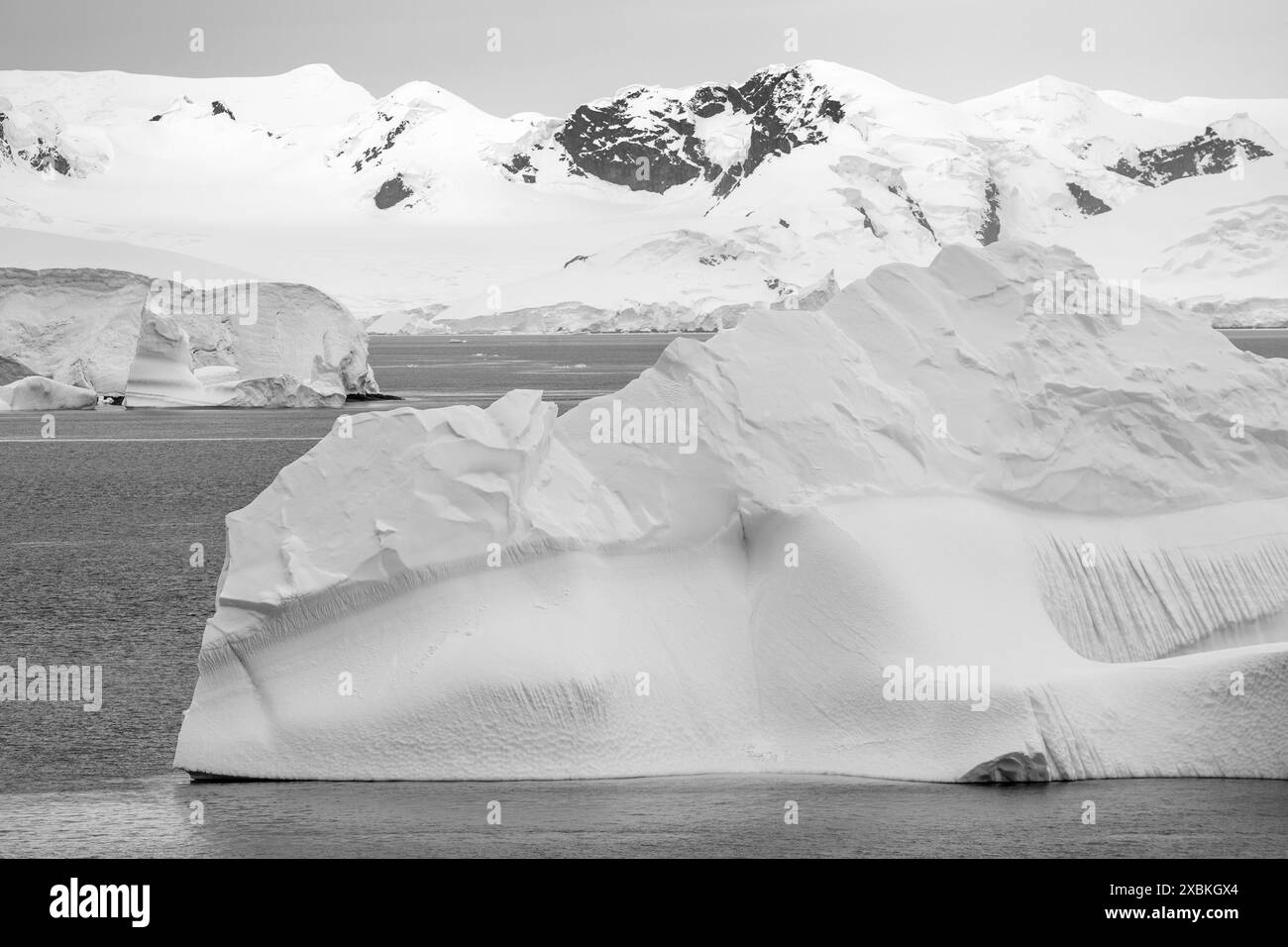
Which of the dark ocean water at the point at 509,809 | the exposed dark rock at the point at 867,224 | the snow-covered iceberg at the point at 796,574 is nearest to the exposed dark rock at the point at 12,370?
the dark ocean water at the point at 509,809

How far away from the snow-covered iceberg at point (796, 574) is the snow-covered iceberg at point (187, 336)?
3275 centimetres

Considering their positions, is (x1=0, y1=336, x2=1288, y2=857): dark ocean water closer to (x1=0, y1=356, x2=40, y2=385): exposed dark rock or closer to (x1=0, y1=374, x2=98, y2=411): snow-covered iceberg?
(x1=0, y1=374, x2=98, y2=411): snow-covered iceberg

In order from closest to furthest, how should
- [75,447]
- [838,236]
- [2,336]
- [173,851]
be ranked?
[173,851]
[75,447]
[2,336]
[838,236]

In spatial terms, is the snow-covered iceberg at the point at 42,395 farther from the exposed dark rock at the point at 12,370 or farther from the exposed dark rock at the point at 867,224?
the exposed dark rock at the point at 867,224

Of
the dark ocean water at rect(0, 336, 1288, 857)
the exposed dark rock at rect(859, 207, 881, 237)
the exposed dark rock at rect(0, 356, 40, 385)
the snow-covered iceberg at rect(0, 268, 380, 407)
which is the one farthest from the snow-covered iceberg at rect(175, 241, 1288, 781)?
the exposed dark rock at rect(859, 207, 881, 237)

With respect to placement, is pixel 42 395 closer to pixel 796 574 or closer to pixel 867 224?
pixel 796 574

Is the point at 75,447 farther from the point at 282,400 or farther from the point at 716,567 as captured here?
the point at 716,567

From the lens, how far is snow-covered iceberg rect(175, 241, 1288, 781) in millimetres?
9672

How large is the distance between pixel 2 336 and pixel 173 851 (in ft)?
124

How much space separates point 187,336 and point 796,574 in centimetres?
3501

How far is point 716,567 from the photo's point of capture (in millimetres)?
10586

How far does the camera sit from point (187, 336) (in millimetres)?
42688

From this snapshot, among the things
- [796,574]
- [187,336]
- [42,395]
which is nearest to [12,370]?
[42,395]
